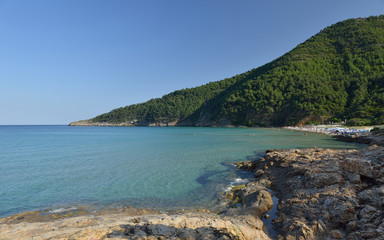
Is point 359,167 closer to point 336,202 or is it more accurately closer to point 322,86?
point 336,202

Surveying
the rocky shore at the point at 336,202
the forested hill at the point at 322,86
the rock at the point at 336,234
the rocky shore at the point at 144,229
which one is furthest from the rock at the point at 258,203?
the forested hill at the point at 322,86

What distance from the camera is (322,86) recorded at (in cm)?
10106

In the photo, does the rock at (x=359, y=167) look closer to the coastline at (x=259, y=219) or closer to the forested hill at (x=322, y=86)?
the coastline at (x=259, y=219)

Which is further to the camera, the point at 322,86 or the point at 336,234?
the point at 322,86

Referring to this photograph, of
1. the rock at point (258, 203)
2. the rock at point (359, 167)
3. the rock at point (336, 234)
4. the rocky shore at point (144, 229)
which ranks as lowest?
the rock at point (258, 203)

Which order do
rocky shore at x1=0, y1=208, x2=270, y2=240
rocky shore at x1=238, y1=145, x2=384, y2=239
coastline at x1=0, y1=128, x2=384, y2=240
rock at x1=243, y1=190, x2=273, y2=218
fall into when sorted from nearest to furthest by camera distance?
rocky shore at x1=0, y1=208, x2=270, y2=240 → coastline at x1=0, y1=128, x2=384, y2=240 → rocky shore at x1=238, y1=145, x2=384, y2=239 → rock at x1=243, y1=190, x2=273, y2=218

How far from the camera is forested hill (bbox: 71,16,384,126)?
8750 centimetres

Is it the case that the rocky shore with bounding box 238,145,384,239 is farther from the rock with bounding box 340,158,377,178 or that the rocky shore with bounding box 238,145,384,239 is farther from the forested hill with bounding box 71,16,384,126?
the forested hill with bounding box 71,16,384,126

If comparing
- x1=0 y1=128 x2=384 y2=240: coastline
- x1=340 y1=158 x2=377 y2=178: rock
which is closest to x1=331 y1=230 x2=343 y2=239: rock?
x1=0 y1=128 x2=384 y2=240: coastline

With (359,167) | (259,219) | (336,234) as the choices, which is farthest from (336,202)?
(259,219)

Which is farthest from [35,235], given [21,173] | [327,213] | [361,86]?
[361,86]

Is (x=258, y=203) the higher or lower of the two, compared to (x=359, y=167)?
lower

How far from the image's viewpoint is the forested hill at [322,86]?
3445 inches

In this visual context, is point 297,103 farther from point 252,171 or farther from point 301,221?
point 301,221
